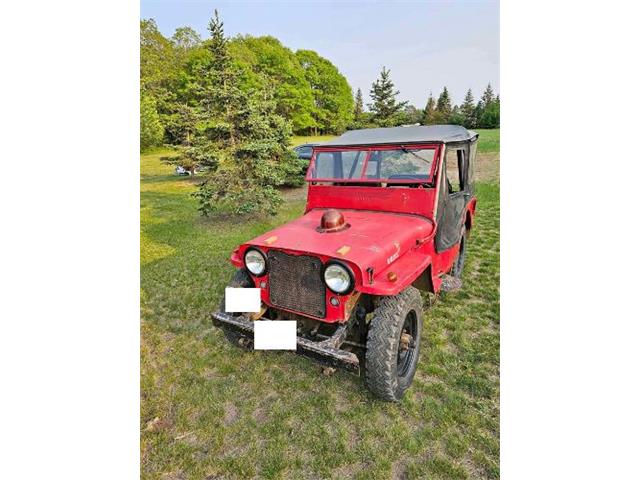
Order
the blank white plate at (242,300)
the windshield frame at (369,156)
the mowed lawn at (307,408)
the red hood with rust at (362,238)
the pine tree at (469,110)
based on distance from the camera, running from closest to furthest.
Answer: the mowed lawn at (307,408) → the red hood with rust at (362,238) → the blank white plate at (242,300) → the windshield frame at (369,156) → the pine tree at (469,110)

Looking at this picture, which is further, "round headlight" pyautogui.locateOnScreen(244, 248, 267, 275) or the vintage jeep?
"round headlight" pyautogui.locateOnScreen(244, 248, 267, 275)

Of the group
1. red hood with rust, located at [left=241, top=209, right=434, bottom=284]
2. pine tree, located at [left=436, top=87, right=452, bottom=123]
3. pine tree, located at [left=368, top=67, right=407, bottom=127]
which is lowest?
red hood with rust, located at [left=241, top=209, right=434, bottom=284]

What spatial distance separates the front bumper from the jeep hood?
0.52 metres

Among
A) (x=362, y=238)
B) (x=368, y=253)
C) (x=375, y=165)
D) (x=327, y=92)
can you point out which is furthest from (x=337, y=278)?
(x=327, y=92)

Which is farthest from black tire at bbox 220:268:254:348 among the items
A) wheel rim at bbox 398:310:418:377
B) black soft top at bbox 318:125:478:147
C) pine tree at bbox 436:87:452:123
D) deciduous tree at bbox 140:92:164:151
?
pine tree at bbox 436:87:452:123

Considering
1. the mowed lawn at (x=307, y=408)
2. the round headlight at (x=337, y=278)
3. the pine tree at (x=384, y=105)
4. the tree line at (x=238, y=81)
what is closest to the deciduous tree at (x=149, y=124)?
the tree line at (x=238, y=81)

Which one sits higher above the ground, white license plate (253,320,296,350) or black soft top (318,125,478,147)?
black soft top (318,125,478,147)

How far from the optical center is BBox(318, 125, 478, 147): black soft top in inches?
120

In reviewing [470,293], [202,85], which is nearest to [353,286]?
[470,293]

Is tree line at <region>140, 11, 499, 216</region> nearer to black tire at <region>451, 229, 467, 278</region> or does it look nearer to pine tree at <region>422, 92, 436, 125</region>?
pine tree at <region>422, 92, 436, 125</region>

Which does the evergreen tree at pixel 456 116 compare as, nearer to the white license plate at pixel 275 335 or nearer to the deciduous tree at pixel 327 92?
the deciduous tree at pixel 327 92

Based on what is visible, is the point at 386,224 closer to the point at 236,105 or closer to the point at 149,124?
the point at 149,124

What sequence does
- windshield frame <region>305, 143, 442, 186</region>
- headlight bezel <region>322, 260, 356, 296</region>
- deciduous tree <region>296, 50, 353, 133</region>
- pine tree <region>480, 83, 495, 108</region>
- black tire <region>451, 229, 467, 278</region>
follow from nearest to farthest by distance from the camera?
headlight bezel <region>322, 260, 356, 296</region>
pine tree <region>480, 83, 495, 108</region>
windshield frame <region>305, 143, 442, 186</region>
deciduous tree <region>296, 50, 353, 133</region>
black tire <region>451, 229, 467, 278</region>

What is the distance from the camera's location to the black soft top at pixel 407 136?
3046 millimetres
